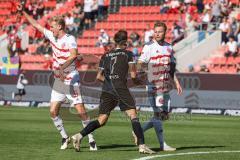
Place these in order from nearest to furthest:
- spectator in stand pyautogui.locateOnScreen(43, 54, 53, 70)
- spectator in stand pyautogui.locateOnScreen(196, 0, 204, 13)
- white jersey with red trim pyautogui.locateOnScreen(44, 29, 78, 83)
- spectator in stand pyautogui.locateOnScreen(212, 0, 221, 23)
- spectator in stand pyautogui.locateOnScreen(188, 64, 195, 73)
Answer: white jersey with red trim pyautogui.locateOnScreen(44, 29, 78, 83)
spectator in stand pyautogui.locateOnScreen(188, 64, 195, 73)
spectator in stand pyautogui.locateOnScreen(212, 0, 221, 23)
spectator in stand pyautogui.locateOnScreen(196, 0, 204, 13)
spectator in stand pyautogui.locateOnScreen(43, 54, 53, 70)

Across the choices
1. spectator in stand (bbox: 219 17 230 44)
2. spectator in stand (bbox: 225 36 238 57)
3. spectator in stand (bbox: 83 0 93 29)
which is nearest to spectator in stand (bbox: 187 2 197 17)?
spectator in stand (bbox: 219 17 230 44)

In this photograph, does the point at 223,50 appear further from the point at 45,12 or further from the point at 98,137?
the point at 98,137

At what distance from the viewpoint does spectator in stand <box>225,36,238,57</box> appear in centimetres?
3497

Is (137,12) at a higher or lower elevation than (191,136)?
higher

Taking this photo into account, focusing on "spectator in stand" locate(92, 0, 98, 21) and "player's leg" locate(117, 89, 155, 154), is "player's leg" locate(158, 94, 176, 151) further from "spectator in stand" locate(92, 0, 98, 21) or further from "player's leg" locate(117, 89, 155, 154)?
"spectator in stand" locate(92, 0, 98, 21)

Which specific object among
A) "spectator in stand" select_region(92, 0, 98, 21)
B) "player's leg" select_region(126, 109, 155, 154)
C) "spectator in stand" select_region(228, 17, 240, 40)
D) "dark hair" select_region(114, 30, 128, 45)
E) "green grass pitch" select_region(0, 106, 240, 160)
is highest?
"spectator in stand" select_region(92, 0, 98, 21)

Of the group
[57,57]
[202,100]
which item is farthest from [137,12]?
[57,57]

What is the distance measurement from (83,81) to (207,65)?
606cm

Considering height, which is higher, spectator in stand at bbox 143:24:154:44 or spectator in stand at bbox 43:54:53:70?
spectator in stand at bbox 143:24:154:44

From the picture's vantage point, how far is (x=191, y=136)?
60.9 ft

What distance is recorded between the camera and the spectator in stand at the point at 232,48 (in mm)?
34969

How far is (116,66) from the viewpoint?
13.5 meters

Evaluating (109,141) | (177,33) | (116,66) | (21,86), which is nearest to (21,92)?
(21,86)

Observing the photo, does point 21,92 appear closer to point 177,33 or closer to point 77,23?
point 77,23
